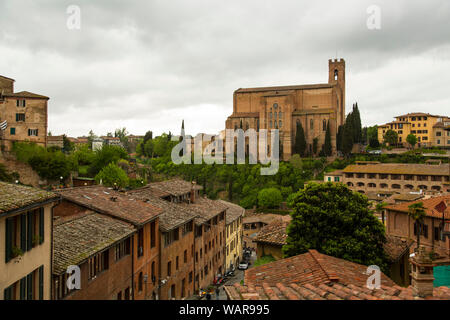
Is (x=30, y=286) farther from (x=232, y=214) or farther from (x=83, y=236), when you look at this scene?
(x=232, y=214)

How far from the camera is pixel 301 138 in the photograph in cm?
9456

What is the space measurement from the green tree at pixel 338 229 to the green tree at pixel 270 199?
5239cm

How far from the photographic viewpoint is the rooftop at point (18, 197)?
30.8ft

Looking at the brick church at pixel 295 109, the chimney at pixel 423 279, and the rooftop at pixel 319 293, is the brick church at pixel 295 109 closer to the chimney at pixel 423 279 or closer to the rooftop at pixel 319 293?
the rooftop at pixel 319 293

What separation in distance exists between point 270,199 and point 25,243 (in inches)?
2511

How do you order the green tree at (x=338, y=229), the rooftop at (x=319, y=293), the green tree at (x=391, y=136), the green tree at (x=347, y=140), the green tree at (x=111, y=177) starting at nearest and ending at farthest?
the rooftop at (x=319, y=293)
the green tree at (x=338, y=229)
the green tree at (x=111, y=177)
the green tree at (x=347, y=140)
the green tree at (x=391, y=136)

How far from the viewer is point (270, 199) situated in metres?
72.4

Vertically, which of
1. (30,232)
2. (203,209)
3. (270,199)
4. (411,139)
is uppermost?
(411,139)

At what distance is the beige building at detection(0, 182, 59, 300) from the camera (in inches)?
374

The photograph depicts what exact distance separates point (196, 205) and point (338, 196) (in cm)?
1503

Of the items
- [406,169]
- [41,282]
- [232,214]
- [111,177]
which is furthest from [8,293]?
[406,169]

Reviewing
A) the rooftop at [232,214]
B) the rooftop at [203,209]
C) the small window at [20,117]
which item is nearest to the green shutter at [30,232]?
the rooftop at [203,209]

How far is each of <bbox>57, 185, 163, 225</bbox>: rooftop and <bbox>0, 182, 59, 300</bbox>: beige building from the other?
18.0ft

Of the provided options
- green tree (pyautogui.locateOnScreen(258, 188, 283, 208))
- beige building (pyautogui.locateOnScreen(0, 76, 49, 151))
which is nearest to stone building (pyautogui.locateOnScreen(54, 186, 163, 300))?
beige building (pyautogui.locateOnScreen(0, 76, 49, 151))
